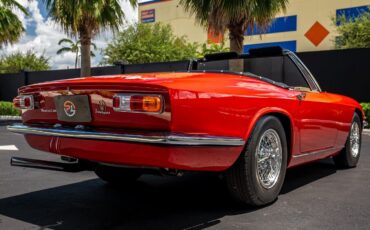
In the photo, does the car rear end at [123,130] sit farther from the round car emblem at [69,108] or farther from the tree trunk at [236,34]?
the tree trunk at [236,34]

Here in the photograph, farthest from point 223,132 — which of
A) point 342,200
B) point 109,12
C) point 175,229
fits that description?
point 109,12

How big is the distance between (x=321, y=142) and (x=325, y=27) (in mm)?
30110

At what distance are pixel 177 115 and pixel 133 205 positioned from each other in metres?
1.26

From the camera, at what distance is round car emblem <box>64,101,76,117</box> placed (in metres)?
3.41

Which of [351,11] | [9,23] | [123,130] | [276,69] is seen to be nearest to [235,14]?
[276,69]

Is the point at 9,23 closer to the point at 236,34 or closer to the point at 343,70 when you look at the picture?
the point at 236,34

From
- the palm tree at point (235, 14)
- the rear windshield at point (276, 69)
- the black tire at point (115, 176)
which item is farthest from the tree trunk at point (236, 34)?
the black tire at point (115, 176)

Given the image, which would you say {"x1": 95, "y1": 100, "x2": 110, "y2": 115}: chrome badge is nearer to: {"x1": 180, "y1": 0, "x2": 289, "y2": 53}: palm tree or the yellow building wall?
{"x1": 180, "y1": 0, "x2": 289, "y2": 53}: palm tree

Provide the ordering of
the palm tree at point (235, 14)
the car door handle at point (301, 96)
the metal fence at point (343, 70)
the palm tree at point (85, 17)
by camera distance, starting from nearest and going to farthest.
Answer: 1. the car door handle at point (301, 96)
2. the palm tree at point (235, 14)
3. the metal fence at point (343, 70)
4. the palm tree at point (85, 17)

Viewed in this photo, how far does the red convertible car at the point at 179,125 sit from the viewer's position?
9.78 ft

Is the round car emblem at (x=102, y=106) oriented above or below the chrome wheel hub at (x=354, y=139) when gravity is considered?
above

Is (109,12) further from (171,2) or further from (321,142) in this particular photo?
(171,2)

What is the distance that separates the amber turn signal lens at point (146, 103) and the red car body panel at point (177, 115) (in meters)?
0.04

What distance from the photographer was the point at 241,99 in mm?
3355
